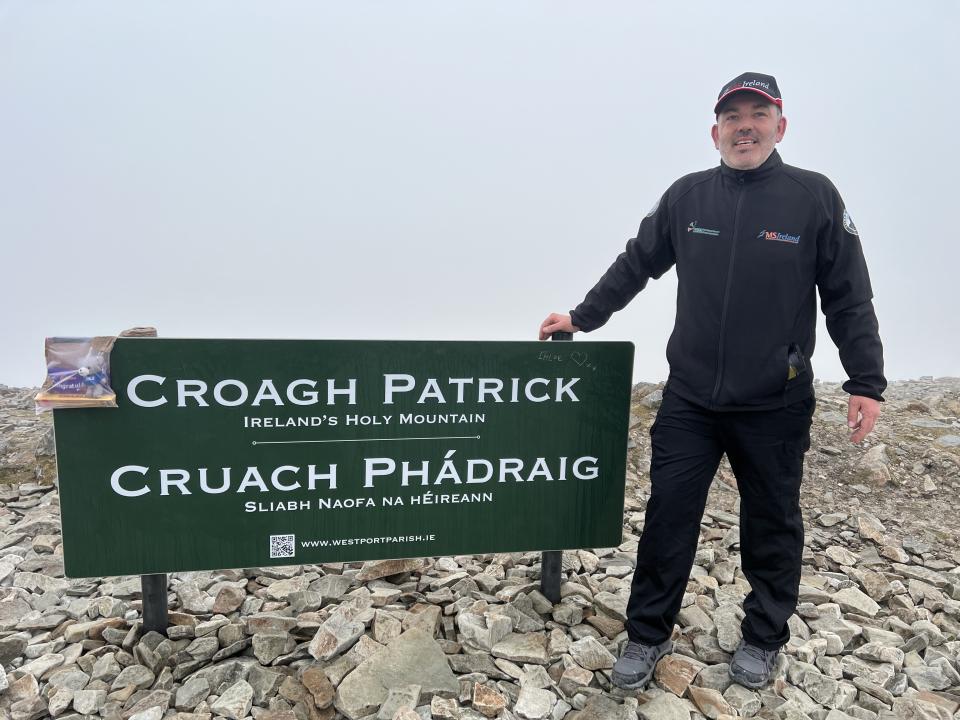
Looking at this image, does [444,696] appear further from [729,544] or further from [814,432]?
[814,432]

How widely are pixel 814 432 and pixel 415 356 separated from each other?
3.88m

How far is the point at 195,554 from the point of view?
124 inches

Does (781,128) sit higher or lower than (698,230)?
higher

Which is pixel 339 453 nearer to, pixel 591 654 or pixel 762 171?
pixel 591 654

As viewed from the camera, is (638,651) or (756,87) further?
(638,651)

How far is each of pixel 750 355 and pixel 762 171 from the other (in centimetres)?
76

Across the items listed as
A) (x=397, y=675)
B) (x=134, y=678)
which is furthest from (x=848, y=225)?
(x=134, y=678)

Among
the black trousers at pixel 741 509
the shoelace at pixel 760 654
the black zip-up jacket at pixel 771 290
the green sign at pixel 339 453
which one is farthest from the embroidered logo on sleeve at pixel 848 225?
the shoelace at pixel 760 654

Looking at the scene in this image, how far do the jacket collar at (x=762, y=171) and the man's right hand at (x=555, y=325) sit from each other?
94 cm

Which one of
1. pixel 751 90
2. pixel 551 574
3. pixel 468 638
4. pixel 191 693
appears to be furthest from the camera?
pixel 551 574

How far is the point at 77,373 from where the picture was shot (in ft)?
9.60

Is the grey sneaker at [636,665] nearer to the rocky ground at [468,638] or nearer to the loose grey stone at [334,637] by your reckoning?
the rocky ground at [468,638]

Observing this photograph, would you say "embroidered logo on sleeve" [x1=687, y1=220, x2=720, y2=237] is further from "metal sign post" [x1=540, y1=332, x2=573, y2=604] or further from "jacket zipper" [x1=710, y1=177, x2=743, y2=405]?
"metal sign post" [x1=540, y1=332, x2=573, y2=604]

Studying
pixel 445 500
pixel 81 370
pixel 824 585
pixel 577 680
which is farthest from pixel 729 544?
pixel 81 370
